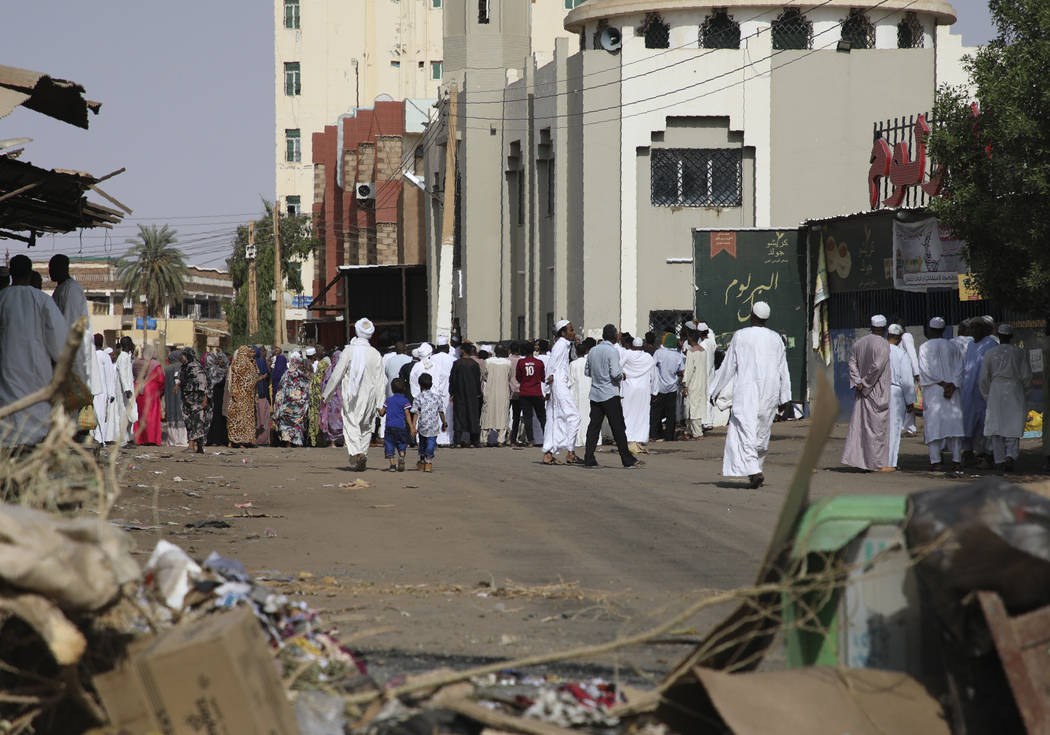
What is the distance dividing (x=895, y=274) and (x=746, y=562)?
13.5 meters

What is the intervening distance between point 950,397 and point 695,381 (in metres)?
6.96

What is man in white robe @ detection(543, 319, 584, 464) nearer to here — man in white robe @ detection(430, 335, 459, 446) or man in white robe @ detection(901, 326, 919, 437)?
man in white robe @ detection(430, 335, 459, 446)

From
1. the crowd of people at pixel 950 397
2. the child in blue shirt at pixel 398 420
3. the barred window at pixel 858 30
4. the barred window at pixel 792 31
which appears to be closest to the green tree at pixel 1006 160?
the crowd of people at pixel 950 397

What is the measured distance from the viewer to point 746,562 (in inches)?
338

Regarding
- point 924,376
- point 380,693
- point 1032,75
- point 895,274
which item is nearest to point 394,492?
point 924,376

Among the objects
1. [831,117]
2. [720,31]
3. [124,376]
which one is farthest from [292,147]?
[124,376]

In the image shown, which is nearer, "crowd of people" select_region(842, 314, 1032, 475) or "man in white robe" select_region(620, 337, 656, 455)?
"crowd of people" select_region(842, 314, 1032, 475)

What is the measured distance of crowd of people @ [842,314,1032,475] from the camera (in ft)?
50.7

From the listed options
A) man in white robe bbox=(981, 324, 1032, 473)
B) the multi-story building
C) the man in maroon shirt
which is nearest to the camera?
man in white robe bbox=(981, 324, 1032, 473)

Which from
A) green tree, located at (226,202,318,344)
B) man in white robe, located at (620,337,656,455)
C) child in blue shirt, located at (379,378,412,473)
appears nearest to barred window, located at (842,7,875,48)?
man in white robe, located at (620,337,656,455)

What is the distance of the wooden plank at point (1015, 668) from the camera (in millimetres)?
3830

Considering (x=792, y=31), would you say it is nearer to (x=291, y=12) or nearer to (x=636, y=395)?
(x=636, y=395)

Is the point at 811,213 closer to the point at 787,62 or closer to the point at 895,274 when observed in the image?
the point at 787,62

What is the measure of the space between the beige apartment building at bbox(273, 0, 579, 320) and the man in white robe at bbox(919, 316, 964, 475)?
180 ft
